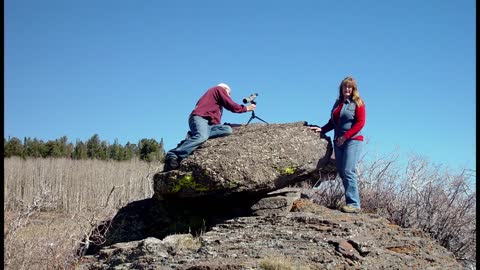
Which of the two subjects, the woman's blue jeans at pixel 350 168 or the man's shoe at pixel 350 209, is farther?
the woman's blue jeans at pixel 350 168

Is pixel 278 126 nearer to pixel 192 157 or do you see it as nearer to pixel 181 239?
pixel 192 157

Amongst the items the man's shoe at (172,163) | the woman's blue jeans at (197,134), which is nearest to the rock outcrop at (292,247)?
the man's shoe at (172,163)

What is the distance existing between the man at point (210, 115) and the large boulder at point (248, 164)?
0.18 meters

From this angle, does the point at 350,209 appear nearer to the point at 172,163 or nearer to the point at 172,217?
the point at 172,163

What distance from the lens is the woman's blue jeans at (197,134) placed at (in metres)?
8.08

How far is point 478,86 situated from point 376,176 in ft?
15.3

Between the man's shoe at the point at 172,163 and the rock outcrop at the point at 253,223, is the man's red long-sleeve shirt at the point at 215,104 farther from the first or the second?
the man's shoe at the point at 172,163

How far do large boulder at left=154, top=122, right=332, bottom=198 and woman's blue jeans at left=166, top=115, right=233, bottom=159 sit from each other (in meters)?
0.11

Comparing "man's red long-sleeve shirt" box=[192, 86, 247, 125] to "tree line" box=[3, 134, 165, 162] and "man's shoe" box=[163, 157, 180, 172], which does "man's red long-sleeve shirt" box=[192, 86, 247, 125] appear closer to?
"man's shoe" box=[163, 157, 180, 172]

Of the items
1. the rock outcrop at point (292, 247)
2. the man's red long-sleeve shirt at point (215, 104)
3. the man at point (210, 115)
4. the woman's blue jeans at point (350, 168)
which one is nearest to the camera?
the rock outcrop at point (292, 247)

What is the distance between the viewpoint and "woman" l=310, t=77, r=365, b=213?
7926 millimetres

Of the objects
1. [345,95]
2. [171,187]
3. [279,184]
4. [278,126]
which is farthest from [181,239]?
[345,95]

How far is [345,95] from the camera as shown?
813 cm

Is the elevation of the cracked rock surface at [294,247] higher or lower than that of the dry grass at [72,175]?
lower
